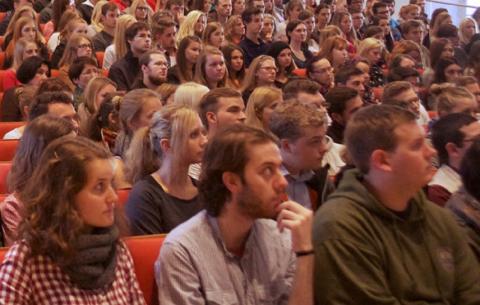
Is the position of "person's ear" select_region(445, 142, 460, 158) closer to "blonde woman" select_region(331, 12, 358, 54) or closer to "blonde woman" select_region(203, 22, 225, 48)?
A: "blonde woman" select_region(203, 22, 225, 48)

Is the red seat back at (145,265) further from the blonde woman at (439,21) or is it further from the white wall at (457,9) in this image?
the white wall at (457,9)

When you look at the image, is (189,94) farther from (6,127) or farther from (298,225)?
(298,225)

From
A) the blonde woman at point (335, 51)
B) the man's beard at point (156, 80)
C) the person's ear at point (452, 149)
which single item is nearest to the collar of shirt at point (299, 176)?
the person's ear at point (452, 149)

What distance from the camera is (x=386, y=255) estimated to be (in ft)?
7.13

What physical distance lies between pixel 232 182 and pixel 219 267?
0.21m

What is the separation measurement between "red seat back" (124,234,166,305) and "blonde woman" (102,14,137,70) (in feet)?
→ 14.8

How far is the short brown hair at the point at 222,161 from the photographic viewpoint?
217 centimetres

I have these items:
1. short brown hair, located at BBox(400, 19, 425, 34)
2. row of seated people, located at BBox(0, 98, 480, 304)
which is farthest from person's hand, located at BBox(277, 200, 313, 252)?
short brown hair, located at BBox(400, 19, 425, 34)

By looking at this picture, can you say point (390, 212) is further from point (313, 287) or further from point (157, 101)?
point (157, 101)

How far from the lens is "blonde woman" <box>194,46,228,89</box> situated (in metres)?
5.80

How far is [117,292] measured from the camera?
2113mm

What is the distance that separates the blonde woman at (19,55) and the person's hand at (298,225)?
14.0 ft

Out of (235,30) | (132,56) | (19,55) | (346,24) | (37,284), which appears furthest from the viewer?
(346,24)

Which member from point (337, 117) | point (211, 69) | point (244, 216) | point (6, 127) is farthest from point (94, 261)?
point (211, 69)
